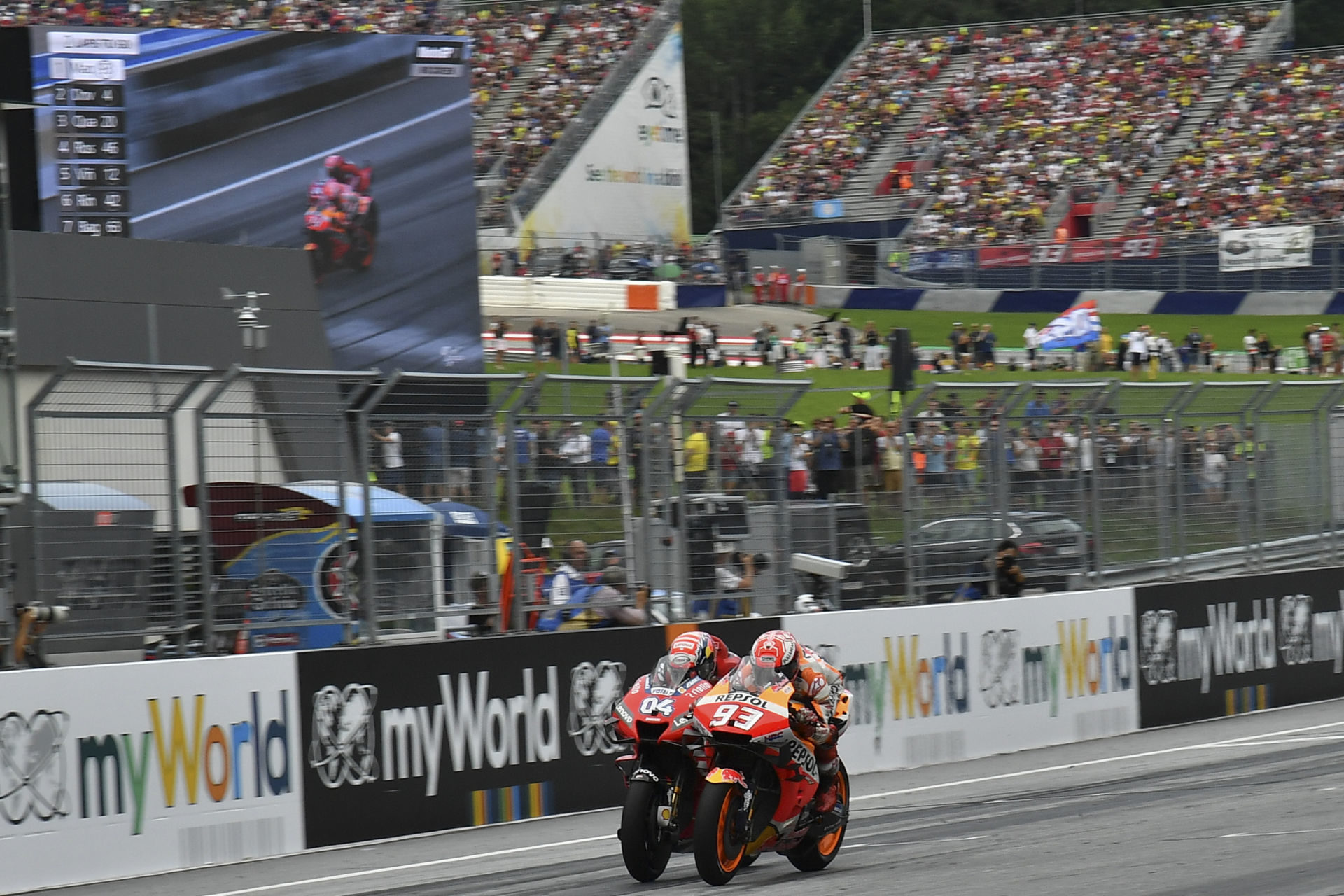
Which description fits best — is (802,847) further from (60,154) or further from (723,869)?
(60,154)

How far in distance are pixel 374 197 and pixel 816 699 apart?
2521 cm

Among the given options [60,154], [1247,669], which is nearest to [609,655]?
[1247,669]

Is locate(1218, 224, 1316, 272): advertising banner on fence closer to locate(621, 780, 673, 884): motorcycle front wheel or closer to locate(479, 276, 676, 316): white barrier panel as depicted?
locate(479, 276, 676, 316): white barrier panel

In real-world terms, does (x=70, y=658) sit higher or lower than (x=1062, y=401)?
lower

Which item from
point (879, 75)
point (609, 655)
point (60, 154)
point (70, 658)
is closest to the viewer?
point (70, 658)

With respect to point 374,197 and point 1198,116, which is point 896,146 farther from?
point 374,197

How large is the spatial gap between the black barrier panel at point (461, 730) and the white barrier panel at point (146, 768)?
24 centimetres

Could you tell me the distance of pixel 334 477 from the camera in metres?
10.7

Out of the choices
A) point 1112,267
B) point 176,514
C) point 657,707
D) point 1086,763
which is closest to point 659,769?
point 657,707

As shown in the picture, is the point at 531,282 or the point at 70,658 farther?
the point at 531,282

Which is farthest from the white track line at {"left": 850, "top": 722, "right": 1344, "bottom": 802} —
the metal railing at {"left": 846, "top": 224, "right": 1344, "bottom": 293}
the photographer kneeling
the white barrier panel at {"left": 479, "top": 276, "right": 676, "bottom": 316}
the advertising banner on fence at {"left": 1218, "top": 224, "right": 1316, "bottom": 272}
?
the advertising banner on fence at {"left": 1218, "top": 224, "right": 1316, "bottom": 272}

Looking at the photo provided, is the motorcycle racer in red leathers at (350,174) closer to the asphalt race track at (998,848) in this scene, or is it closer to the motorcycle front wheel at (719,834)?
the asphalt race track at (998,848)

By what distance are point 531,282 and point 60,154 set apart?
17.0 meters

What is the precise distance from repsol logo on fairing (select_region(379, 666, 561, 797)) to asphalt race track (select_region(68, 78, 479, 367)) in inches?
811
